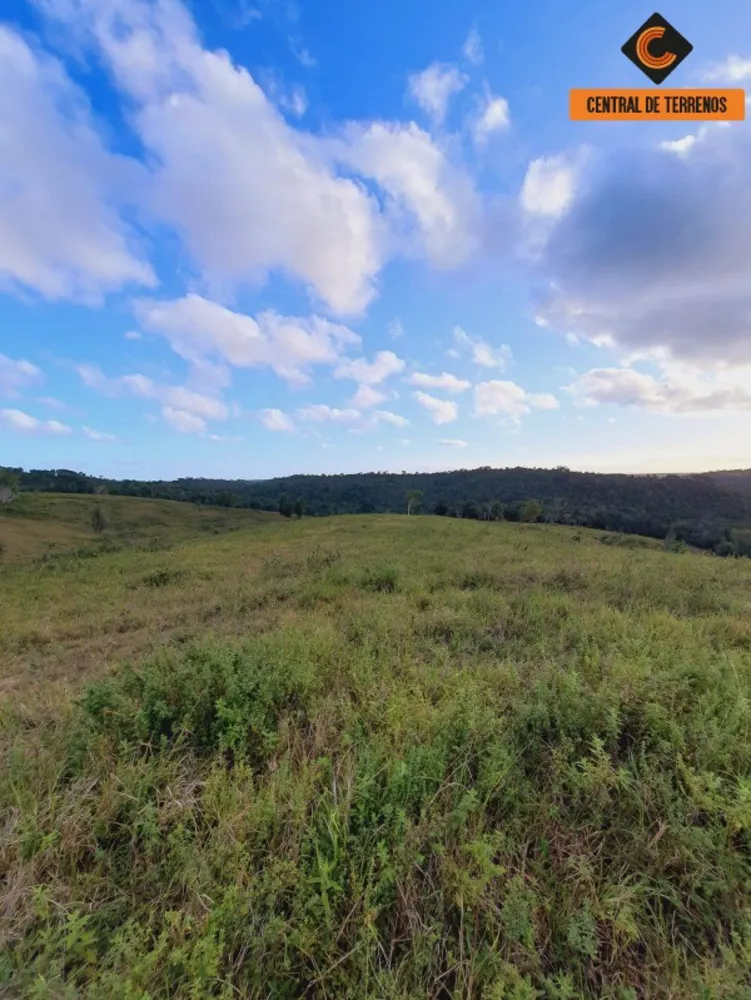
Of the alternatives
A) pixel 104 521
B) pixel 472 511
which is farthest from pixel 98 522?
pixel 472 511

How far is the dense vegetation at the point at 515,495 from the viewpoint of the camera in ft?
262

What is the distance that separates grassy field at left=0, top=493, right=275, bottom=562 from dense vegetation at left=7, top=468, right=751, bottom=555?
1584 cm

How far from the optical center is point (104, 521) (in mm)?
64062

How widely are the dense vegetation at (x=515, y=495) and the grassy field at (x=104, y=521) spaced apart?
15.8 m

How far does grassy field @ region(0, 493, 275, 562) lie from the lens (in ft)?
169

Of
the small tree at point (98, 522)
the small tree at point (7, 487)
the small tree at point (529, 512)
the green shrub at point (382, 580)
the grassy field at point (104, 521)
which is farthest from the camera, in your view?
the small tree at point (7, 487)

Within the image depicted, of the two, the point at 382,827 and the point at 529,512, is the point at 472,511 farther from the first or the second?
the point at 382,827

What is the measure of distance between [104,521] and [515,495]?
95.9 meters

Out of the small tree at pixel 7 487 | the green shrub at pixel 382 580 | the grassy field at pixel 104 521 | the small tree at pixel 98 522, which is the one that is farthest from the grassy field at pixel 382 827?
the small tree at pixel 7 487

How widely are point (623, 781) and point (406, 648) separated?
2.93m

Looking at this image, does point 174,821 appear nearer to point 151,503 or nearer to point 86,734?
point 86,734

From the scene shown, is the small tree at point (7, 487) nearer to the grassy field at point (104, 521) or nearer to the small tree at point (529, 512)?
the grassy field at point (104, 521)

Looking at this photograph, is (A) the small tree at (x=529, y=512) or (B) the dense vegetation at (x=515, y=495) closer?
(A) the small tree at (x=529, y=512)

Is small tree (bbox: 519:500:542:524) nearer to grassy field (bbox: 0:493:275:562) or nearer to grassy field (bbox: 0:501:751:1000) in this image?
grassy field (bbox: 0:493:275:562)
